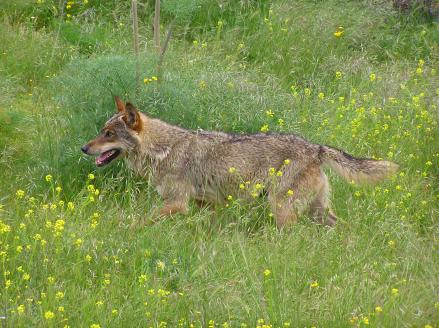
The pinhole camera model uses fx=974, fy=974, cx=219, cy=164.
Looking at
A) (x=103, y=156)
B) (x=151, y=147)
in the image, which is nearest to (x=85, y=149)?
(x=103, y=156)

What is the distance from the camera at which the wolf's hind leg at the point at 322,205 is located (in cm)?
805

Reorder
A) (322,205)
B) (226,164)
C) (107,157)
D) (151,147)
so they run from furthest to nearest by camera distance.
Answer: (151,147) < (107,157) < (226,164) < (322,205)

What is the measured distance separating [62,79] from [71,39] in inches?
94.2

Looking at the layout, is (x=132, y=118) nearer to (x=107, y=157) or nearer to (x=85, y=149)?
(x=107, y=157)

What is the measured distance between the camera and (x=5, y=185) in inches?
328

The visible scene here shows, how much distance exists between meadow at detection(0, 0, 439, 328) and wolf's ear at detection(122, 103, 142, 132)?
0.43 metres

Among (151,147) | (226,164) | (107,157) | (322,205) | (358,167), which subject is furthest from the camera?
(151,147)

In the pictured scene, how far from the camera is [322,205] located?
820cm

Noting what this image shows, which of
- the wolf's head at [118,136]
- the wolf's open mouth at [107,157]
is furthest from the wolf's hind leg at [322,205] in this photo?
the wolf's open mouth at [107,157]

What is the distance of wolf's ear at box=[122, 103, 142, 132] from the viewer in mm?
8391

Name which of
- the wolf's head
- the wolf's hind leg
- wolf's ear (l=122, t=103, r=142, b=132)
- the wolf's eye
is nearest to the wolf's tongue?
the wolf's head

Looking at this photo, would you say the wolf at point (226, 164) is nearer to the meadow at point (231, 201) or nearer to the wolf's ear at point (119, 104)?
the wolf's ear at point (119, 104)

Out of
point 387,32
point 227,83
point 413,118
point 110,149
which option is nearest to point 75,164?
point 110,149

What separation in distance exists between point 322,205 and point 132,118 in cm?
181
